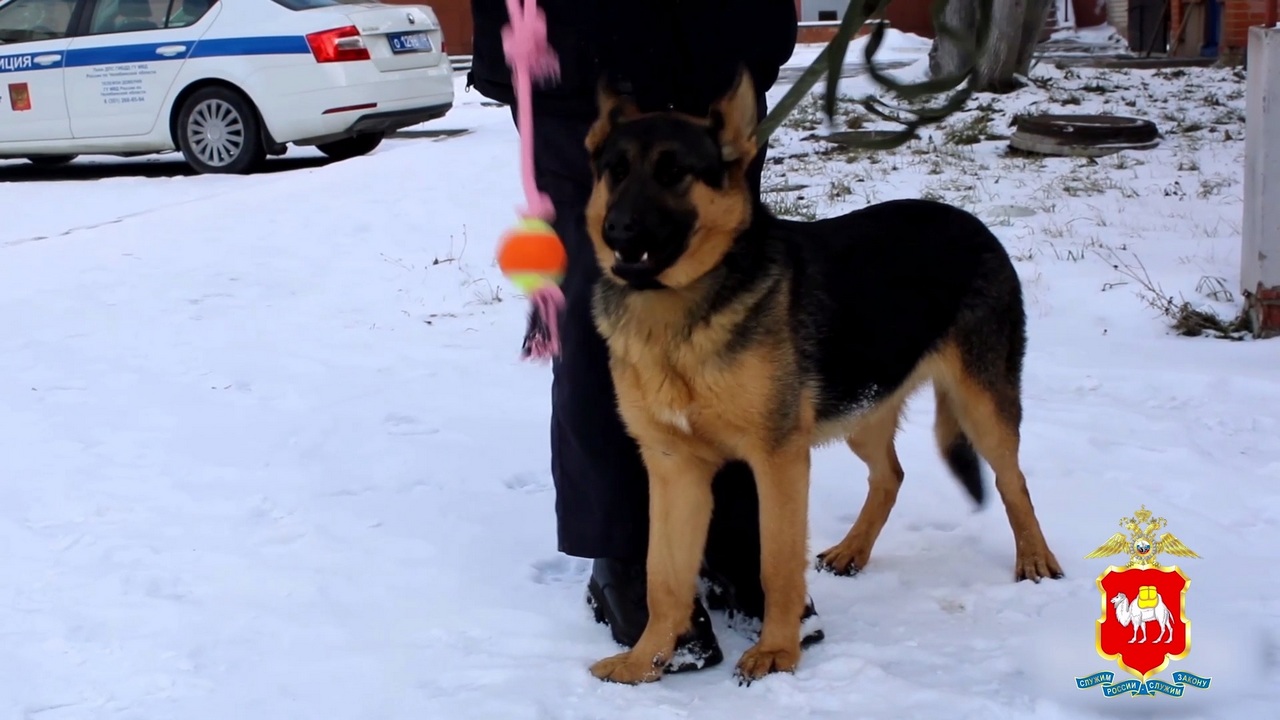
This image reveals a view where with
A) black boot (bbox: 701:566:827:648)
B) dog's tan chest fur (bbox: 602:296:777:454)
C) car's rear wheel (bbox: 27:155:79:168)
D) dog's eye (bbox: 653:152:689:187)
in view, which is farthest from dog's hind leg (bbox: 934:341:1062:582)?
car's rear wheel (bbox: 27:155:79:168)

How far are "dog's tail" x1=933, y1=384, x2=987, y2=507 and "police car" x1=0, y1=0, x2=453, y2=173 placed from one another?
7.74m

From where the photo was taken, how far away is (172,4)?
10469mm

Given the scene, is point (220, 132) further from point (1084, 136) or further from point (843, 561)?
point (843, 561)

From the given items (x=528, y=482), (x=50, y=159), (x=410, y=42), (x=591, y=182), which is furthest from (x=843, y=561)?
(x=50, y=159)

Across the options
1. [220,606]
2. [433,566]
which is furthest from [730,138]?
[220,606]

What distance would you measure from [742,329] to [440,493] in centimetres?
157

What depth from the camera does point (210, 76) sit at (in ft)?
33.5

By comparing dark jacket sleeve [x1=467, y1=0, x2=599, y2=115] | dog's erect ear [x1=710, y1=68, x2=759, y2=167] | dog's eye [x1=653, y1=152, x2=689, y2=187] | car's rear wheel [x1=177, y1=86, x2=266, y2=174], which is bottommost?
car's rear wheel [x1=177, y1=86, x2=266, y2=174]

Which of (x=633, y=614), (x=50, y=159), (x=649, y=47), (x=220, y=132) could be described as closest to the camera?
(x=649, y=47)

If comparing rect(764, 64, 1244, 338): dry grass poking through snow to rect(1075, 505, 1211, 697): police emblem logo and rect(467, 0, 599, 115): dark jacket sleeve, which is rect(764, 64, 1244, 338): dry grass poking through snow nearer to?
rect(1075, 505, 1211, 697): police emblem logo

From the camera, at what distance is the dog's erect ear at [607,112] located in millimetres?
2764

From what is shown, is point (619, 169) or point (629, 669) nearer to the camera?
point (619, 169)

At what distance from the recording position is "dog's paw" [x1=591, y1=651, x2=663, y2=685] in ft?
9.37

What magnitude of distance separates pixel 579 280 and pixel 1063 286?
11.5ft
